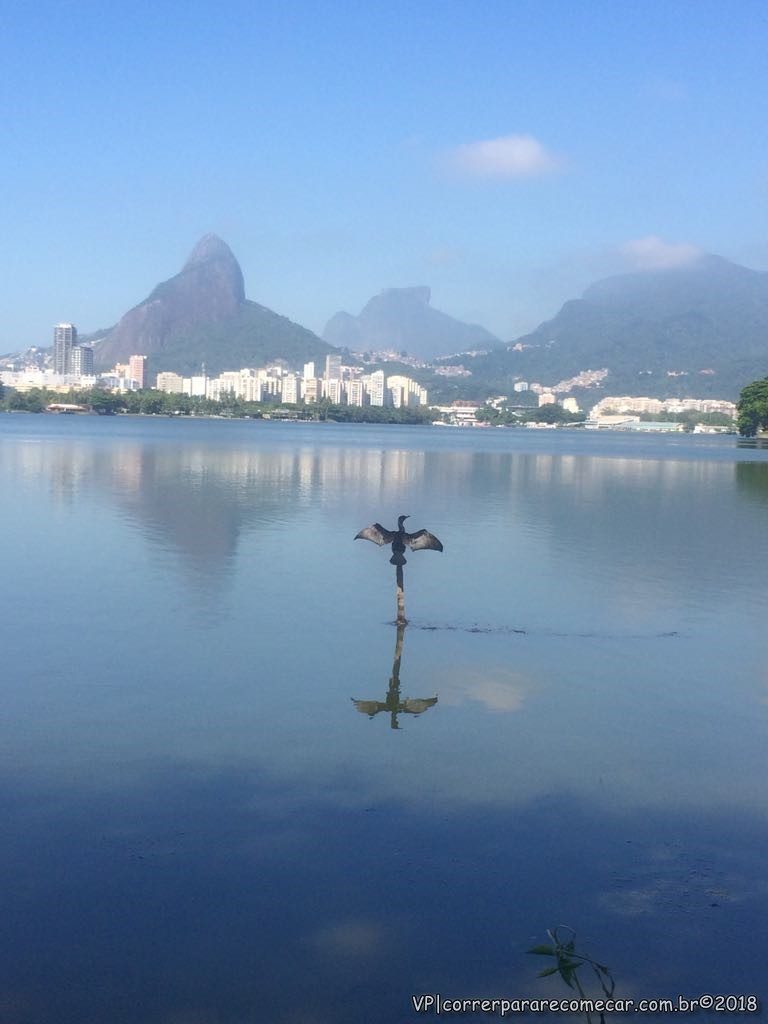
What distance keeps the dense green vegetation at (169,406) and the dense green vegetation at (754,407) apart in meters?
59.2

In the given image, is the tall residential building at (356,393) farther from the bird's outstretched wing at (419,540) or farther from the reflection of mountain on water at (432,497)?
the bird's outstretched wing at (419,540)

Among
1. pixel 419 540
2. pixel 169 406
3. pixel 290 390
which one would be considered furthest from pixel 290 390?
pixel 419 540

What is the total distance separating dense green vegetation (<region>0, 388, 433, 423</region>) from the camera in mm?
111188

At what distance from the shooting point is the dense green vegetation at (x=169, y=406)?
365 feet

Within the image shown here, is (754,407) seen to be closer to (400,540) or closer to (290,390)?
(400,540)

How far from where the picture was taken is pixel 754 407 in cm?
7306

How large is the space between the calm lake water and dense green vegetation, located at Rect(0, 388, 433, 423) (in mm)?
100496

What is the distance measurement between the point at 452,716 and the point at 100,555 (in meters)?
7.77

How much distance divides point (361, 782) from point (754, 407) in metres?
71.7

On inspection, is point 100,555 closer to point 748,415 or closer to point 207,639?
Answer: point 207,639

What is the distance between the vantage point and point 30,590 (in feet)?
38.7

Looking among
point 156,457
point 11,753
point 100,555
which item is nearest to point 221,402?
point 156,457
